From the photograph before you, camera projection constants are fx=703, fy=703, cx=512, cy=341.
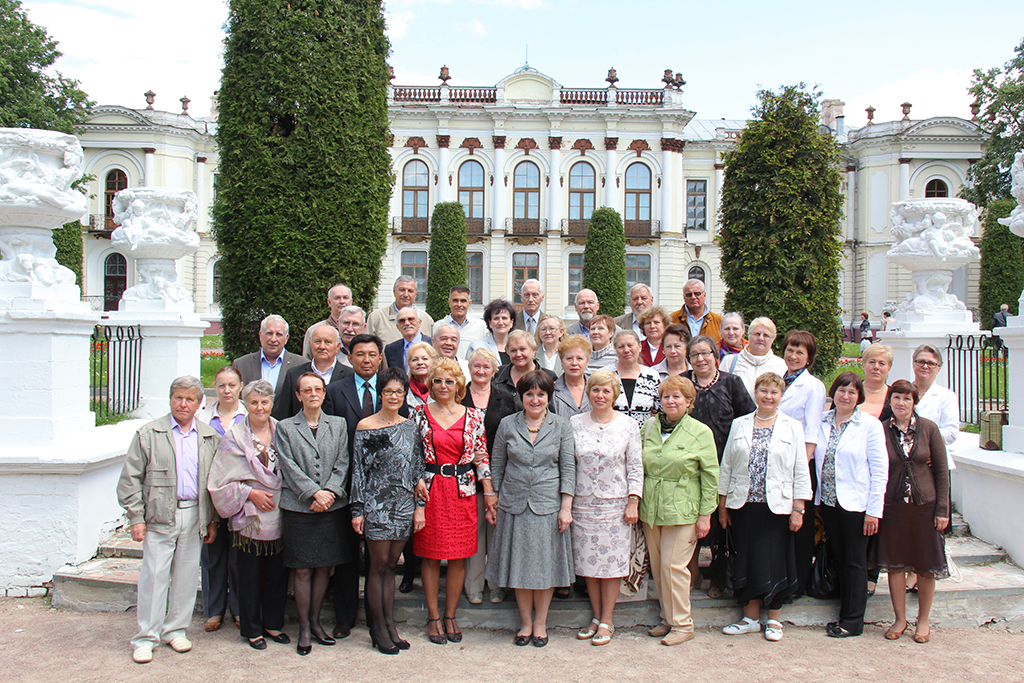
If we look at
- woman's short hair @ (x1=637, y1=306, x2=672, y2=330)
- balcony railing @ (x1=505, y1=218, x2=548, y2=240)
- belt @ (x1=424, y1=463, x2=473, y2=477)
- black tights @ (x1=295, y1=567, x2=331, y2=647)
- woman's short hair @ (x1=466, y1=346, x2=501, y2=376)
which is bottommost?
black tights @ (x1=295, y1=567, x2=331, y2=647)

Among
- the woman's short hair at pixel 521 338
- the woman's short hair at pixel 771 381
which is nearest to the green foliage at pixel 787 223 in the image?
the woman's short hair at pixel 771 381

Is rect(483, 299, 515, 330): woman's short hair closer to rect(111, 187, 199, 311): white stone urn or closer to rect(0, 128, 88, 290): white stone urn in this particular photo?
rect(0, 128, 88, 290): white stone urn

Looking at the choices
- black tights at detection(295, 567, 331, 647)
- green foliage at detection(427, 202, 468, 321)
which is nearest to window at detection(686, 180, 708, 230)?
green foliage at detection(427, 202, 468, 321)

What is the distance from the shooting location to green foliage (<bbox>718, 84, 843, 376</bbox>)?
9.04 metres

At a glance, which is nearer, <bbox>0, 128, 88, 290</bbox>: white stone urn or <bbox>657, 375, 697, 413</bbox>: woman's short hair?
<bbox>657, 375, 697, 413</bbox>: woman's short hair

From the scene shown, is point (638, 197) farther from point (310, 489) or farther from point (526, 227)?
point (310, 489)

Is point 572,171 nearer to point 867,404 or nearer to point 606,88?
point 606,88

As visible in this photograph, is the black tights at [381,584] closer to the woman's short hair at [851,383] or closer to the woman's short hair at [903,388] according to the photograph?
the woman's short hair at [851,383]

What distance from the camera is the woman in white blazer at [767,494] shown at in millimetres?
4039

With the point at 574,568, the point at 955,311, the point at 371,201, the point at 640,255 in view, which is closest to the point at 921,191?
the point at 640,255

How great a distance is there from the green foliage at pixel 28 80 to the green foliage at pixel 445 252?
40.6 ft

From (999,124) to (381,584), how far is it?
3152cm

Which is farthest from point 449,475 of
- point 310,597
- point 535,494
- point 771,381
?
point 771,381

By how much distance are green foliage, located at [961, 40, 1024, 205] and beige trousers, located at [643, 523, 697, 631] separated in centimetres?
2851
